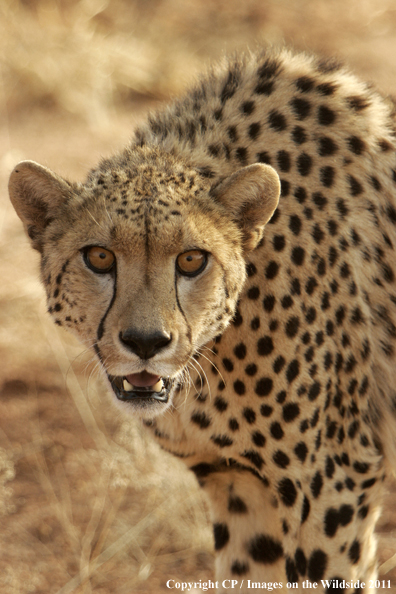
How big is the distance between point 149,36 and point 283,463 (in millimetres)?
7524

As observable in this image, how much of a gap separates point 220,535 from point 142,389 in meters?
1.07

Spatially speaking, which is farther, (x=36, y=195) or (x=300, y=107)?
(x=300, y=107)

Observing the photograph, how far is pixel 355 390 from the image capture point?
2.85 m

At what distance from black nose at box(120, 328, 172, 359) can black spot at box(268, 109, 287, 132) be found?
3.15ft

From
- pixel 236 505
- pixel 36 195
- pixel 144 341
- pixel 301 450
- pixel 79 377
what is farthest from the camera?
pixel 79 377

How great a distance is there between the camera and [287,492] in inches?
108

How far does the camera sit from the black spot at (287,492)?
2725mm

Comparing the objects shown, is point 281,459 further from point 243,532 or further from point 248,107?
point 248,107

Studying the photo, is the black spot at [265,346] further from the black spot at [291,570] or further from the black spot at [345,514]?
the black spot at [291,570]

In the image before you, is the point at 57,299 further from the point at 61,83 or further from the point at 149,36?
the point at 149,36

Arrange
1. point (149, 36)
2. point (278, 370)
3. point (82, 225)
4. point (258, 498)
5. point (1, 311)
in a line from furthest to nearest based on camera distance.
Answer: point (149, 36)
point (1, 311)
point (258, 498)
point (278, 370)
point (82, 225)

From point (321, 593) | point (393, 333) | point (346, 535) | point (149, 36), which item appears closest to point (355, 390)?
point (393, 333)

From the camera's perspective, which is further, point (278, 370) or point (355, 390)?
point (355, 390)

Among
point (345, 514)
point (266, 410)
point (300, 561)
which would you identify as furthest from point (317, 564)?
point (266, 410)
